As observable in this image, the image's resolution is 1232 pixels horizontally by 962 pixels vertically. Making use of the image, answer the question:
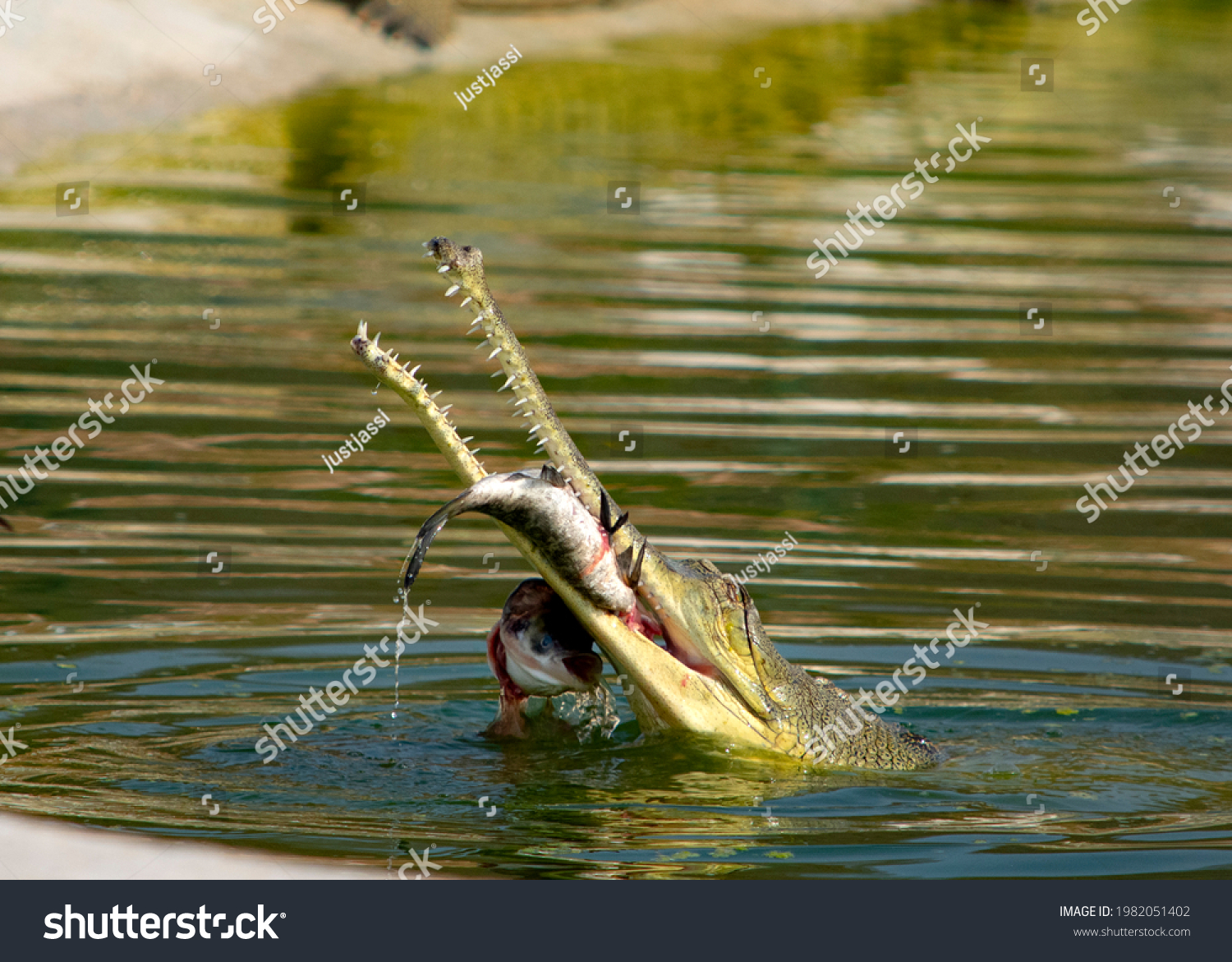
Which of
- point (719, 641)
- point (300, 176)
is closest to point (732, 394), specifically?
point (719, 641)

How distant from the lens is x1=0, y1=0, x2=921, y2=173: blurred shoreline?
67.2 feet

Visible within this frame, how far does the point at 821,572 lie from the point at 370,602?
2090 mm

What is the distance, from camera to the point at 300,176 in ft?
65.4

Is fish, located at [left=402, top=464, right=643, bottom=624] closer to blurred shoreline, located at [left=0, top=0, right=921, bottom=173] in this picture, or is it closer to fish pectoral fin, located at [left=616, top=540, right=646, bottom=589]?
fish pectoral fin, located at [left=616, top=540, right=646, bottom=589]

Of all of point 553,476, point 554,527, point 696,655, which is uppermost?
point 553,476

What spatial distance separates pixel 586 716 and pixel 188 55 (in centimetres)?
1880

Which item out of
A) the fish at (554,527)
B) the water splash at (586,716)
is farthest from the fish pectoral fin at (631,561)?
the water splash at (586,716)

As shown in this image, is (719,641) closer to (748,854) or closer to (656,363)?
(748,854)

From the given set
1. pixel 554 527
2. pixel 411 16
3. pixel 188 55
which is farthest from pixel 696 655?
pixel 411 16

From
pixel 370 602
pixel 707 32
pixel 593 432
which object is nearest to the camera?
pixel 370 602

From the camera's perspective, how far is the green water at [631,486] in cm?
581

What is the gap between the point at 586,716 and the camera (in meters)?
6.40

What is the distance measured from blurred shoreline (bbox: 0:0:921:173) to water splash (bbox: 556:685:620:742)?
14606mm

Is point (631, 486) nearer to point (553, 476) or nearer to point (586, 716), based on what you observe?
point (586, 716)
